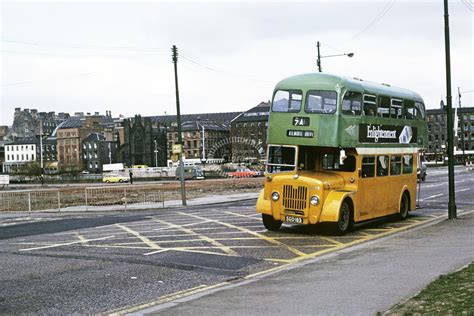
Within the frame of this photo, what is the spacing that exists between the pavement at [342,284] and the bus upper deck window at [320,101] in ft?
13.6

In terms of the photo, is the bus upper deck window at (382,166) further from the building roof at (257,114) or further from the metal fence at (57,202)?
the building roof at (257,114)

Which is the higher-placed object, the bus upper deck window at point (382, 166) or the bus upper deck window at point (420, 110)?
the bus upper deck window at point (420, 110)

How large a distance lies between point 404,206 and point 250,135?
434 feet

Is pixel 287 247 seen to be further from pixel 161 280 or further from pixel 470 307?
pixel 470 307

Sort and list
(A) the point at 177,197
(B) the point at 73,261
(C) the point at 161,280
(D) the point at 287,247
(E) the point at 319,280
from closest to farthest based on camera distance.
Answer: (E) the point at 319,280 < (C) the point at 161,280 < (B) the point at 73,261 < (D) the point at 287,247 < (A) the point at 177,197

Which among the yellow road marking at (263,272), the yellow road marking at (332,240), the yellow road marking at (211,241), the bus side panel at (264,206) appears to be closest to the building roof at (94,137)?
the yellow road marking at (211,241)

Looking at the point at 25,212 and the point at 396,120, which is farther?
the point at 25,212

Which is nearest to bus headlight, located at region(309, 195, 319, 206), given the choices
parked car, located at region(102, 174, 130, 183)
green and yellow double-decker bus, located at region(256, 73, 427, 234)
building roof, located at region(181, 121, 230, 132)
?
green and yellow double-decker bus, located at region(256, 73, 427, 234)

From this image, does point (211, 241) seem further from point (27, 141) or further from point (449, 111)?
point (27, 141)

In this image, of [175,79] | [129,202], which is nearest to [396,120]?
A: [175,79]

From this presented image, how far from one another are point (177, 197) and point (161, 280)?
28674 mm

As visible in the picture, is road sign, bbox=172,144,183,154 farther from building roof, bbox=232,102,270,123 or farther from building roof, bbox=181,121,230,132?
building roof, bbox=181,121,230,132

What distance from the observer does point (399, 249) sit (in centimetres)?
1326

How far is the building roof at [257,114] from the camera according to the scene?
164m
